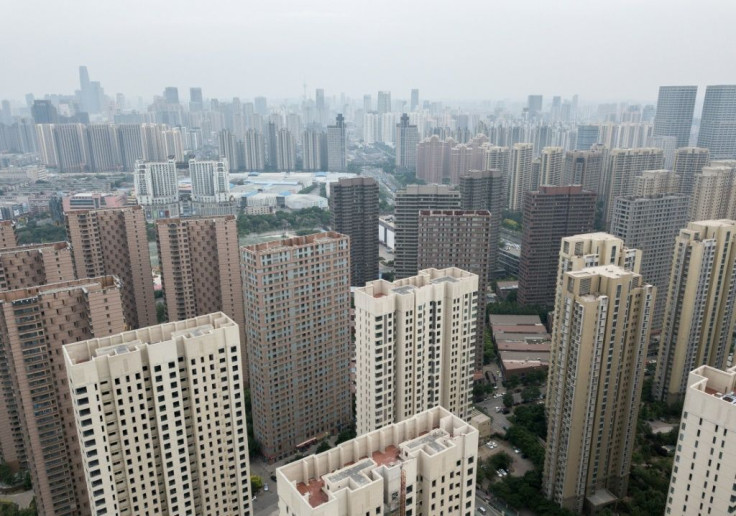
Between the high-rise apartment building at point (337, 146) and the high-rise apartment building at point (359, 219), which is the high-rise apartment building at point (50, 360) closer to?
the high-rise apartment building at point (359, 219)

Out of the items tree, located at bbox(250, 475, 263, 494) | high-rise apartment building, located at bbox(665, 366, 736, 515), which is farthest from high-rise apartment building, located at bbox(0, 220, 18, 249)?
high-rise apartment building, located at bbox(665, 366, 736, 515)

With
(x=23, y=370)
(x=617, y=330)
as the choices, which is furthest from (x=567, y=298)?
(x=23, y=370)

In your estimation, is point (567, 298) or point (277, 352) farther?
point (277, 352)

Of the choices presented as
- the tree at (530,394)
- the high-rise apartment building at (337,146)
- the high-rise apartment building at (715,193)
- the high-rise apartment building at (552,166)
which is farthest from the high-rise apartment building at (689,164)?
the high-rise apartment building at (337,146)

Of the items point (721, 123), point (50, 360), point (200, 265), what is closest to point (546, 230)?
point (200, 265)

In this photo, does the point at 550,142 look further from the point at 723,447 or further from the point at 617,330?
the point at 723,447

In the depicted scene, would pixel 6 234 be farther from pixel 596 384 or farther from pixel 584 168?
pixel 584 168
